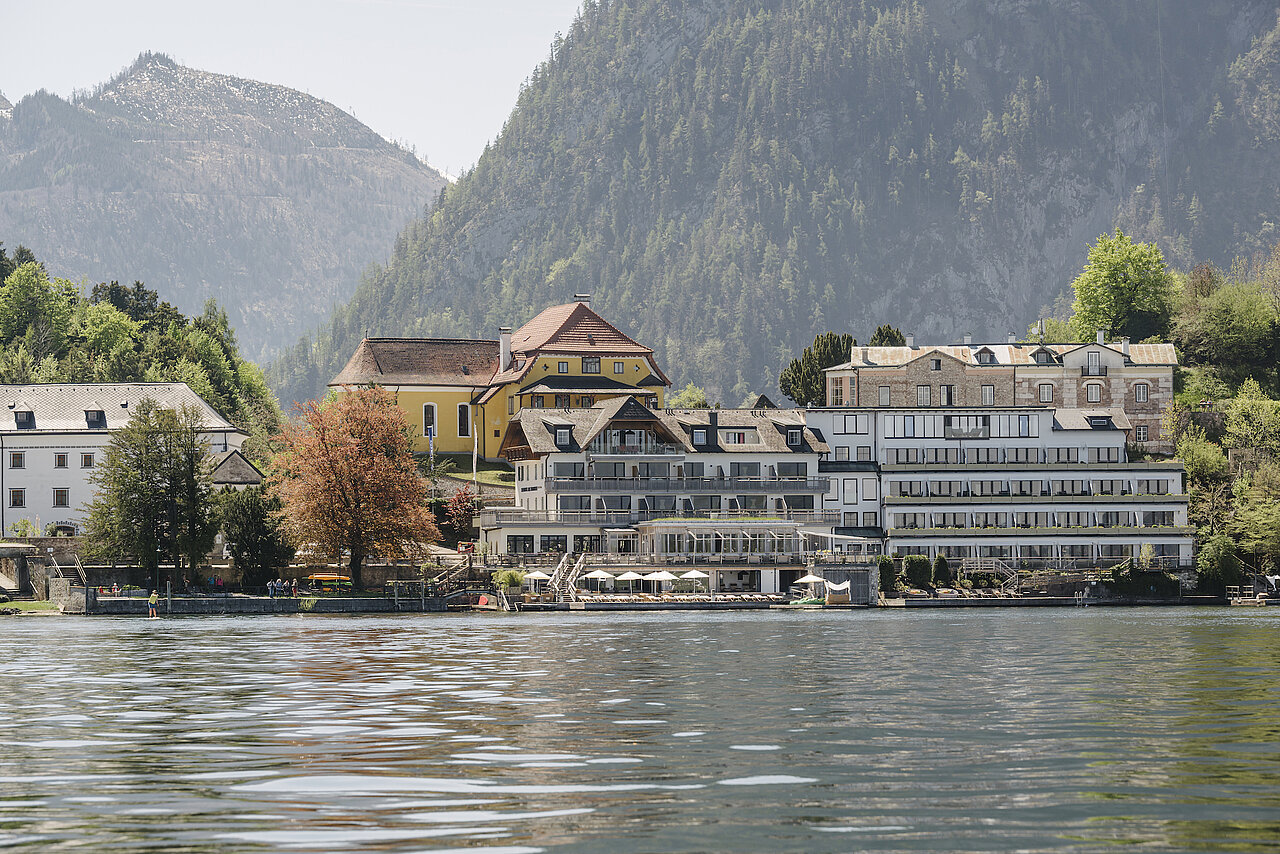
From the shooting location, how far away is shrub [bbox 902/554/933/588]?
118062 millimetres

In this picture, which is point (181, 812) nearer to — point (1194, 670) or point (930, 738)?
point (930, 738)

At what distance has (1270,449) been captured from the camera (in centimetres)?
13338

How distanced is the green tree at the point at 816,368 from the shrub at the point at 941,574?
42755 mm

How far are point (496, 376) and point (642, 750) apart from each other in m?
134

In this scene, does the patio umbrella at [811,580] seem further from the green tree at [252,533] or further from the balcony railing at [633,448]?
the green tree at [252,533]

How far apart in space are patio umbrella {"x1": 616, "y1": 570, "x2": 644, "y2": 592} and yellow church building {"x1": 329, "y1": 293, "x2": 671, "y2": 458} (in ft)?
120

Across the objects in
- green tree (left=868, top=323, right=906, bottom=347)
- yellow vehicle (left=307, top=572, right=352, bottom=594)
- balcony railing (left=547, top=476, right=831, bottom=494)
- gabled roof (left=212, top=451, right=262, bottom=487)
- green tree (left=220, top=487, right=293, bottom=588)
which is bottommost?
yellow vehicle (left=307, top=572, right=352, bottom=594)

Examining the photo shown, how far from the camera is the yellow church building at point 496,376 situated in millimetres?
151375

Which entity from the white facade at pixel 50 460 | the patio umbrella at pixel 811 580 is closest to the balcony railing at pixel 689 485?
the patio umbrella at pixel 811 580

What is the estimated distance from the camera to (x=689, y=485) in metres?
125

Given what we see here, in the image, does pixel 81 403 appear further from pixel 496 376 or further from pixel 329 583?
pixel 496 376

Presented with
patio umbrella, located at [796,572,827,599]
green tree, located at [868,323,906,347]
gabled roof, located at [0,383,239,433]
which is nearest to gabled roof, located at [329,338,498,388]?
gabled roof, located at [0,383,239,433]

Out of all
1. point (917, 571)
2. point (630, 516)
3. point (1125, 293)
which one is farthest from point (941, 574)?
point (1125, 293)

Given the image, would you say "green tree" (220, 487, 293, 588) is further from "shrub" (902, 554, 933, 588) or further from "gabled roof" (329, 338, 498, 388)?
"gabled roof" (329, 338, 498, 388)
